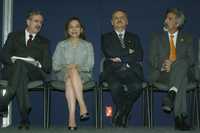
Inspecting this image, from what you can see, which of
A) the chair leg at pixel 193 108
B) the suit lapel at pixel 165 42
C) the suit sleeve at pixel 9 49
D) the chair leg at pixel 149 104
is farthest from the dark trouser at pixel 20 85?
the chair leg at pixel 193 108

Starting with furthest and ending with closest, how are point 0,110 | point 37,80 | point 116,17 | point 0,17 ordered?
point 0,17 → point 116,17 → point 37,80 → point 0,110

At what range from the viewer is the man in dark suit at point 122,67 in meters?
4.77

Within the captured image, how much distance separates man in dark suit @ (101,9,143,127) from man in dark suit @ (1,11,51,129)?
2.46 feet

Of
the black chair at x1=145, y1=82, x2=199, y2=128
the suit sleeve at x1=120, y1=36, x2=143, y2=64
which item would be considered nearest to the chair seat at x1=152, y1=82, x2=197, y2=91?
the black chair at x1=145, y1=82, x2=199, y2=128

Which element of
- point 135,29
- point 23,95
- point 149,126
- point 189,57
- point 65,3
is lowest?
point 149,126

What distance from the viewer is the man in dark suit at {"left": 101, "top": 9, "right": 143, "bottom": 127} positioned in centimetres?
477

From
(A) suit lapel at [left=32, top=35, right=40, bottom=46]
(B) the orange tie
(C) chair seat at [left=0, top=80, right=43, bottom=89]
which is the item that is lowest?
(C) chair seat at [left=0, top=80, right=43, bottom=89]

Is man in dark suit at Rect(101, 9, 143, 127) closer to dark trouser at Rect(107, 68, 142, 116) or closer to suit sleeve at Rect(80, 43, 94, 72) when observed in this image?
dark trouser at Rect(107, 68, 142, 116)

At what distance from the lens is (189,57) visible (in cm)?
508

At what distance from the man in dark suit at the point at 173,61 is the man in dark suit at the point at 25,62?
1.32 m

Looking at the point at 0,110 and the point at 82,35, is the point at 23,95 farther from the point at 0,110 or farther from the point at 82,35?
the point at 82,35

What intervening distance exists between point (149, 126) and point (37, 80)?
1.40 metres

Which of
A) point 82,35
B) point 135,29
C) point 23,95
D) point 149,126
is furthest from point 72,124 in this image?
point 135,29

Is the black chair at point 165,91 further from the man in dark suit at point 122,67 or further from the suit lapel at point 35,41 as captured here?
the suit lapel at point 35,41
